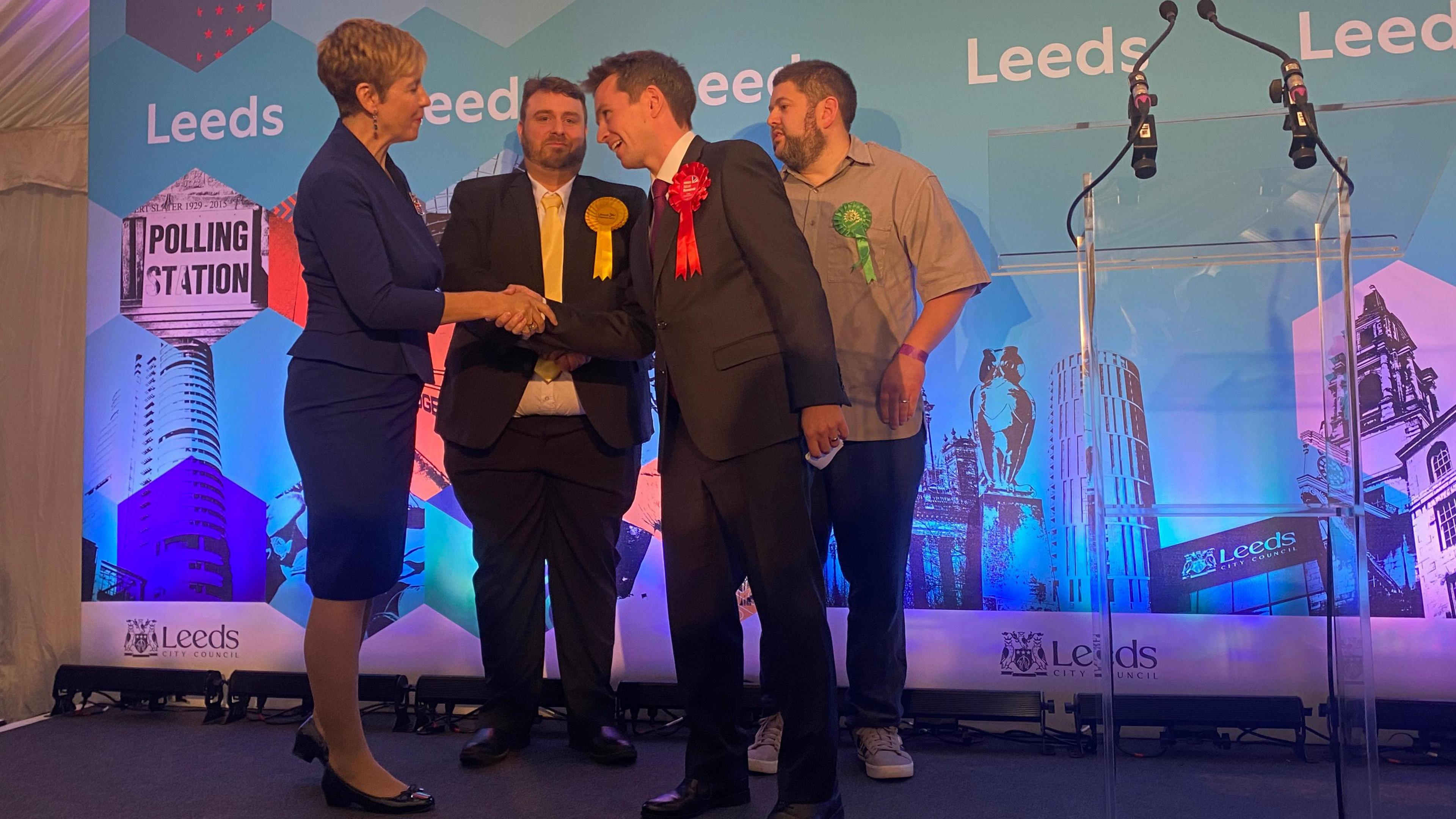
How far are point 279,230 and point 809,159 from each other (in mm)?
2038

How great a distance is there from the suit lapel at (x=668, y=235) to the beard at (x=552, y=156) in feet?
2.53

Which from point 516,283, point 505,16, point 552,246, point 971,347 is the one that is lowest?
point 971,347

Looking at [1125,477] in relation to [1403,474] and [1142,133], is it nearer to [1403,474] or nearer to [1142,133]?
[1142,133]

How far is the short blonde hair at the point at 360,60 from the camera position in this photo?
92.7 inches

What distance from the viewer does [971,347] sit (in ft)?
10.9

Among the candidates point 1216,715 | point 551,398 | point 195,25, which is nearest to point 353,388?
point 551,398

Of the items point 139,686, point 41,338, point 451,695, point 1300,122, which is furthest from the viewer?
point 41,338

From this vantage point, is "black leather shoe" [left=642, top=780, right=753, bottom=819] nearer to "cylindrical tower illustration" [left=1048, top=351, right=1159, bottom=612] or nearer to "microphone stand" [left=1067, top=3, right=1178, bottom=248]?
"cylindrical tower illustration" [left=1048, top=351, right=1159, bottom=612]

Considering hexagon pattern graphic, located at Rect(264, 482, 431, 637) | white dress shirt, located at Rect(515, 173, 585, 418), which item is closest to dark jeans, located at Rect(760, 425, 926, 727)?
white dress shirt, located at Rect(515, 173, 585, 418)

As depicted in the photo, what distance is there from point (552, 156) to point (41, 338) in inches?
92.1

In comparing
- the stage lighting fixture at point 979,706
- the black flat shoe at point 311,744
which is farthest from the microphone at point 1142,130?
the black flat shoe at point 311,744

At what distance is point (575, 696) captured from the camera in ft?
9.34

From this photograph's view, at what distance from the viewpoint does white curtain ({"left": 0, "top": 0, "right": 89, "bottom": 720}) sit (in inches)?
152

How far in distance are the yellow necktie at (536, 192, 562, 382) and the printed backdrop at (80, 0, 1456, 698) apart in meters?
0.67
